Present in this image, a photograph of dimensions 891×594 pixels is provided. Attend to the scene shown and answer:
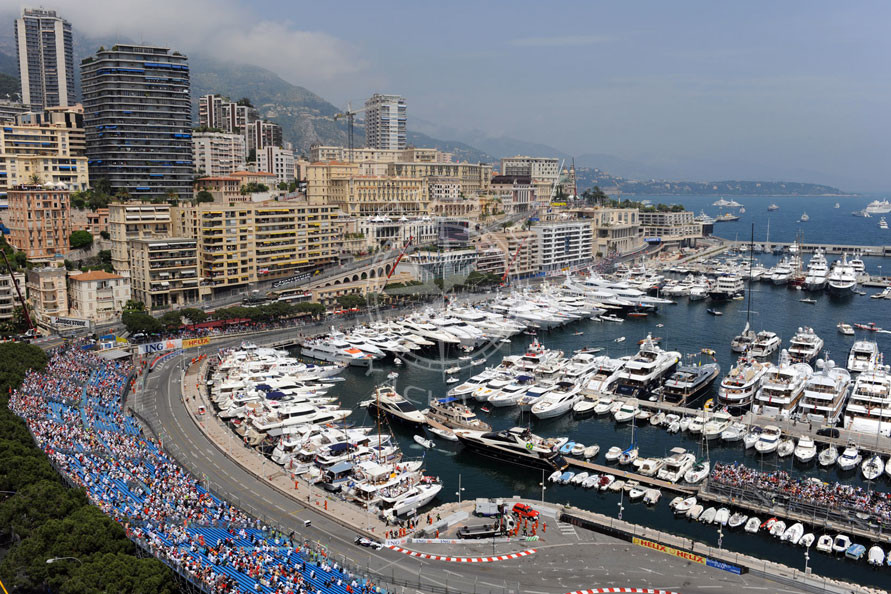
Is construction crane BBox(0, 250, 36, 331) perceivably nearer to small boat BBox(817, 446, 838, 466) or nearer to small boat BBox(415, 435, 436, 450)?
small boat BBox(415, 435, 436, 450)

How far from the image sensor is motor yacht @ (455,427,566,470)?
32656 mm

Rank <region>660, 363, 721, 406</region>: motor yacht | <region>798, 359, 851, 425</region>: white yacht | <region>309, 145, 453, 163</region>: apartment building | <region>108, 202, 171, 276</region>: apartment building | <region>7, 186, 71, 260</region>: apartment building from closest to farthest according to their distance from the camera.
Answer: <region>798, 359, 851, 425</region>: white yacht < <region>660, 363, 721, 406</region>: motor yacht < <region>7, 186, 71, 260</region>: apartment building < <region>108, 202, 171, 276</region>: apartment building < <region>309, 145, 453, 163</region>: apartment building

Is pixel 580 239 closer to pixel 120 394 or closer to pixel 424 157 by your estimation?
pixel 424 157

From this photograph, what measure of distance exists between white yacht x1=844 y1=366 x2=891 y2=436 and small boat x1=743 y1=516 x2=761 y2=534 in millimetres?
12476

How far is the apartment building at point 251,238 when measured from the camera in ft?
208

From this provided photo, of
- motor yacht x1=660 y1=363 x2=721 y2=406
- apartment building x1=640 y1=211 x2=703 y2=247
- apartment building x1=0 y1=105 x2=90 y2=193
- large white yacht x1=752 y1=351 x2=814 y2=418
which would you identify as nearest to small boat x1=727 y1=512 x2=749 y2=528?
large white yacht x1=752 y1=351 x2=814 y2=418

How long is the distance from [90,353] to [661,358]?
36.6 m

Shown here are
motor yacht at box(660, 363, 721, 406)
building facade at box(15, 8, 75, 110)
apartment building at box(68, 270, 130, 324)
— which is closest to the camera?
motor yacht at box(660, 363, 721, 406)

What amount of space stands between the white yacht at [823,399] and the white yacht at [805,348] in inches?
401

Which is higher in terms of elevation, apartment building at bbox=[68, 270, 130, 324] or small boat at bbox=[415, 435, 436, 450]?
apartment building at bbox=[68, 270, 130, 324]

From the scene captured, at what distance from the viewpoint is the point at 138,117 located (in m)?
74.9

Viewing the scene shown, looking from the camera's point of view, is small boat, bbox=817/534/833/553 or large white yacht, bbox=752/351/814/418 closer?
small boat, bbox=817/534/833/553

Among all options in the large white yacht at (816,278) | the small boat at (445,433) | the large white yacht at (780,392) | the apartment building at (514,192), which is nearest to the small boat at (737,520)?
the large white yacht at (780,392)

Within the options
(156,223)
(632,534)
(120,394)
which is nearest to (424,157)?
(156,223)
